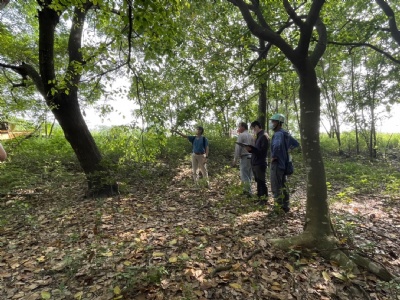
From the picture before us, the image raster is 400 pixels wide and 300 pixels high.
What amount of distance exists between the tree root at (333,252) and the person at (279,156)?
130 cm

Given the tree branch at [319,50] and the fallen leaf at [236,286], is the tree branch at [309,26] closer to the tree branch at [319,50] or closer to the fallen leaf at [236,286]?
the tree branch at [319,50]

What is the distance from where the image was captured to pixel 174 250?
375 cm

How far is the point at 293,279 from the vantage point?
310cm

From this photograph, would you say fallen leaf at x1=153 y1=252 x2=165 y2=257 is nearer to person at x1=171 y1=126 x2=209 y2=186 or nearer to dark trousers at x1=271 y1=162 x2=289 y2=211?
dark trousers at x1=271 y1=162 x2=289 y2=211

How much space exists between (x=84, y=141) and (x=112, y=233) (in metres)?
3.40

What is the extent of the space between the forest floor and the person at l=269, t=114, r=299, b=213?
0.40 metres

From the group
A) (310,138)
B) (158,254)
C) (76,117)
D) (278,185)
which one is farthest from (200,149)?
(158,254)

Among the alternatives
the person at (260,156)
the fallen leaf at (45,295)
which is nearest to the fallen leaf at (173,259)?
the fallen leaf at (45,295)

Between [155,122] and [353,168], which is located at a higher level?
[155,122]

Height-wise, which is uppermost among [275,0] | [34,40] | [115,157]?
[34,40]

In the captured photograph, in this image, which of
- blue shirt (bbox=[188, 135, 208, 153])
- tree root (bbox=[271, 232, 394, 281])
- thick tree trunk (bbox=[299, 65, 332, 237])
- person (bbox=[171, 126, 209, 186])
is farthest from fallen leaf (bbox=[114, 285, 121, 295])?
blue shirt (bbox=[188, 135, 208, 153])

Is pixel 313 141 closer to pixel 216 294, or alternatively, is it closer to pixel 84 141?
pixel 216 294

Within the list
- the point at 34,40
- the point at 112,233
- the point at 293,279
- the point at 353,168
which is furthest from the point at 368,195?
the point at 34,40

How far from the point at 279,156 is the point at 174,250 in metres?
3.11
